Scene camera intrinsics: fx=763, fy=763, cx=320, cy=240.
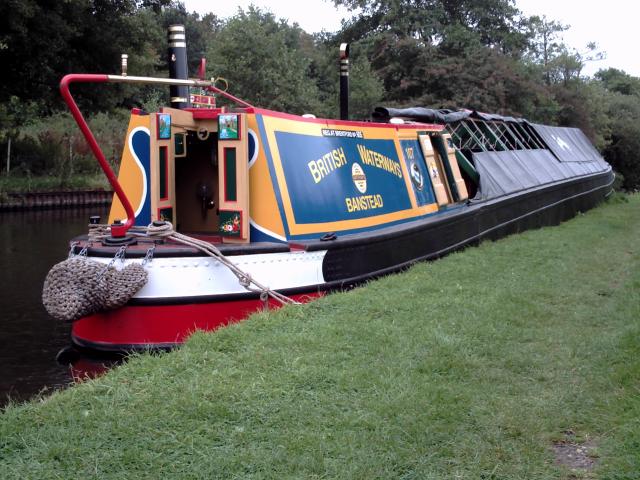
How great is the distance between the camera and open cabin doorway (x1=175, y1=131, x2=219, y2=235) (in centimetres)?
852

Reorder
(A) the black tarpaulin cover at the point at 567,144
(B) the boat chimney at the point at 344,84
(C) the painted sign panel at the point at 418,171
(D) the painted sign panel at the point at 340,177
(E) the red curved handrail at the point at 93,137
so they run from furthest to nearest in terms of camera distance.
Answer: (A) the black tarpaulin cover at the point at 567,144
(B) the boat chimney at the point at 344,84
(C) the painted sign panel at the point at 418,171
(D) the painted sign panel at the point at 340,177
(E) the red curved handrail at the point at 93,137

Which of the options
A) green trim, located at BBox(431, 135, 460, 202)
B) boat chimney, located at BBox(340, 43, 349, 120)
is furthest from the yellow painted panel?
green trim, located at BBox(431, 135, 460, 202)

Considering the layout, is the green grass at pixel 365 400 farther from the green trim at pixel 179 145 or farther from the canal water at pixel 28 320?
the green trim at pixel 179 145

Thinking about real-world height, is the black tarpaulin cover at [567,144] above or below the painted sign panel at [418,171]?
above

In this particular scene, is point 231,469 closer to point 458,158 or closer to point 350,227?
point 350,227

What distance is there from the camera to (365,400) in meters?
4.47

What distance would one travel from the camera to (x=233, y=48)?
24359mm

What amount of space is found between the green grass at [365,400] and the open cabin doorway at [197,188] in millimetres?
2232

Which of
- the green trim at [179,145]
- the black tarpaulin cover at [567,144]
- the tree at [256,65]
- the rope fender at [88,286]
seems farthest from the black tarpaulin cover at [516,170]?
the tree at [256,65]

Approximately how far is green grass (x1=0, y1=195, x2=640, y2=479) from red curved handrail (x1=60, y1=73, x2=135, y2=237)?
181cm

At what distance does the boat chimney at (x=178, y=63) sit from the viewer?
871cm

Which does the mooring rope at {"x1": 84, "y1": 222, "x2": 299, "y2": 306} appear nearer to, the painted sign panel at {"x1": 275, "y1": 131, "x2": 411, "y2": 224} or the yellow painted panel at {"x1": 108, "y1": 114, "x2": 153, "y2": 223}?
the yellow painted panel at {"x1": 108, "y1": 114, "x2": 153, "y2": 223}

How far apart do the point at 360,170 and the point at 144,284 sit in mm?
3451

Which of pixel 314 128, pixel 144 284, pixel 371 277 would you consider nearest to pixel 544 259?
pixel 371 277
